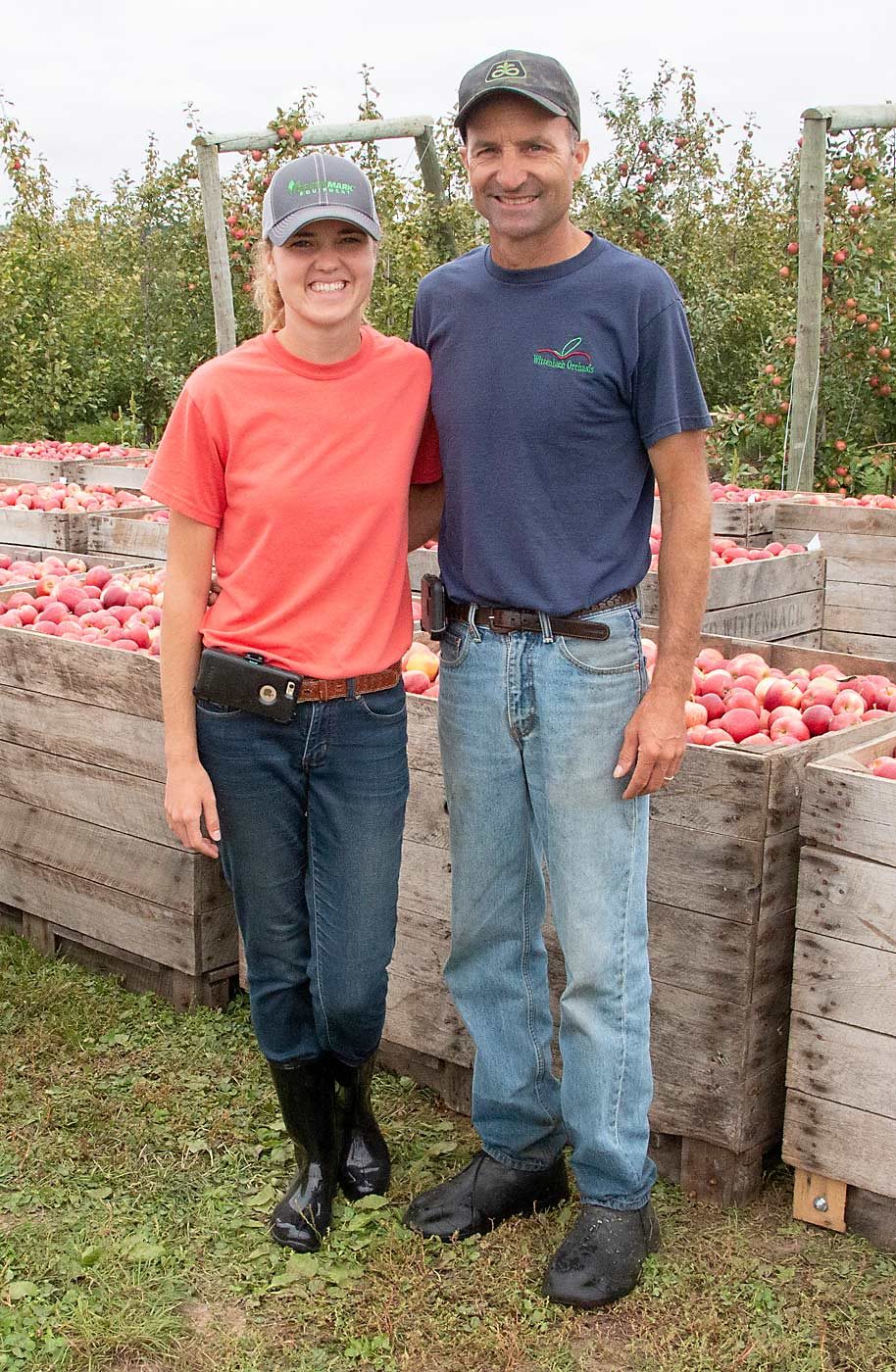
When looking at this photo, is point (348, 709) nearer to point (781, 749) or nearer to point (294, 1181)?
point (781, 749)

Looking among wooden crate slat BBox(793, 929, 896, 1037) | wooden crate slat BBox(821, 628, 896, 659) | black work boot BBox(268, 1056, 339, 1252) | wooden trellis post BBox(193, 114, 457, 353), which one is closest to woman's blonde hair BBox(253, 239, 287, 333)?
black work boot BBox(268, 1056, 339, 1252)

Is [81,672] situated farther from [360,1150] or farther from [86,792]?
[360,1150]

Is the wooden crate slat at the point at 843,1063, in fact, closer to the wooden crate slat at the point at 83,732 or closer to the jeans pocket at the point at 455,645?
the jeans pocket at the point at 455,645

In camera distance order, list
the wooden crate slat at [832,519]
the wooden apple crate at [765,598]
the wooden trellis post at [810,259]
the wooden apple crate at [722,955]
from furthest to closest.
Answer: the wooden trellis post at [810,259] → the wooden crate slat at [832,519] → the wooden apple crate at [765,598] → the wooden apple crate at [722,955]

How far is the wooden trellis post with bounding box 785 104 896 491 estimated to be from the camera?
7.35 metres

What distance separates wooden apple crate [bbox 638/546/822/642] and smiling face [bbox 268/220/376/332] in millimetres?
2603

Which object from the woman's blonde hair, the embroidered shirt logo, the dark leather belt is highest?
the woman's blonde hair

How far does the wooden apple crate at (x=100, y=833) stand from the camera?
384cm

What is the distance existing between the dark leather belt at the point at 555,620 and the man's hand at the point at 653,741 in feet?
0.49

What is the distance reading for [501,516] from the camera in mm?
2455

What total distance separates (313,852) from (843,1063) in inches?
43.3

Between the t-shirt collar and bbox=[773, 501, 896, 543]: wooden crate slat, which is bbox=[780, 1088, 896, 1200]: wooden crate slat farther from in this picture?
bbox=[773, 501, 896, 543]: wooden crate slat

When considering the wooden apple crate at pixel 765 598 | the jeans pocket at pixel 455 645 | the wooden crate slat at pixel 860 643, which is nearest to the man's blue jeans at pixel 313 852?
the jeans pocket at pixel 455 645

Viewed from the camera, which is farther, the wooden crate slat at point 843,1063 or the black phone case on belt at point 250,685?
the wooden crate slat at point 843,1063
